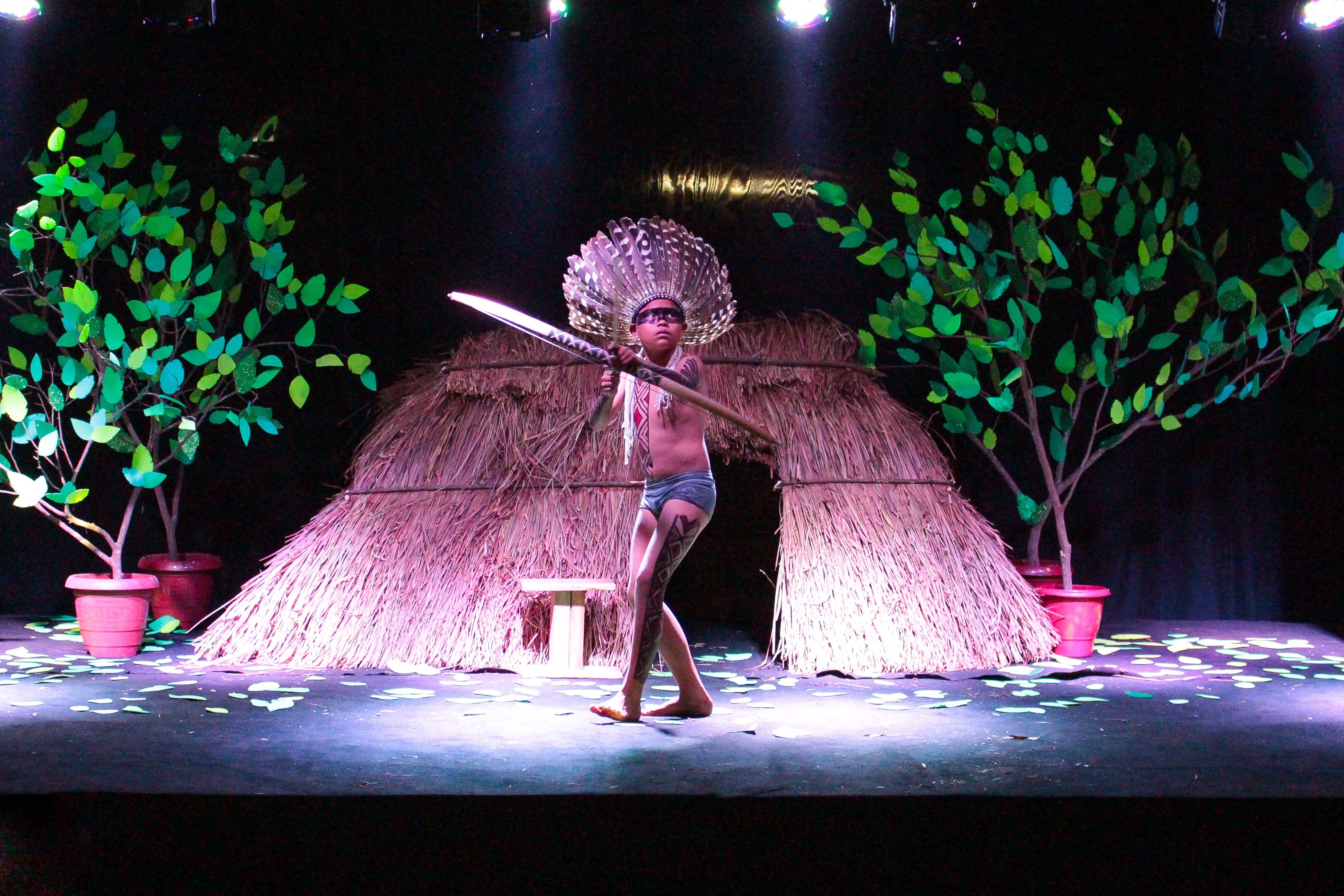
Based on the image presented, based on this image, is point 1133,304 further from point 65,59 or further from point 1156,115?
point 65,59

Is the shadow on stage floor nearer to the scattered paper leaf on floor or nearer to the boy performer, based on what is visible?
the scattered paper leaf on floor

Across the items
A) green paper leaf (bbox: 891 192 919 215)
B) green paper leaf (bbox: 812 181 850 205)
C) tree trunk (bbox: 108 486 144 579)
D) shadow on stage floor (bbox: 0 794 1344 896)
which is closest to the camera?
shadow on stage floor (bbox: 0 794 1344 896)

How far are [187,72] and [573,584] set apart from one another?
3.63m

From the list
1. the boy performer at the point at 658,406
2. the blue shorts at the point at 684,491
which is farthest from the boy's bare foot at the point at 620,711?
the blue shorts at the point at 684,491

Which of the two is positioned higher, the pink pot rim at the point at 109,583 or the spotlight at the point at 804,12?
the spotlight at the point at 804,12

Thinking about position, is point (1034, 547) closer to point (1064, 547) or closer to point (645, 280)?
point (1064, 547)

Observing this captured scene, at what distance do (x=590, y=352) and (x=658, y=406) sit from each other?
20.0 inches

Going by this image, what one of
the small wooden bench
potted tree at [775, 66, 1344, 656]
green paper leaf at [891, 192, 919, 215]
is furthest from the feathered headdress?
green paper leaf at [891, 192, 919, 215]

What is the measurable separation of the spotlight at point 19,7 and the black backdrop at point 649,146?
0.36 metres

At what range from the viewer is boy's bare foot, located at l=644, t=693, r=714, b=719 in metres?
3.61

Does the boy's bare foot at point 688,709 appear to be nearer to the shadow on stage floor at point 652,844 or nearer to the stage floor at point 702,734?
the stage floor at point 702,734

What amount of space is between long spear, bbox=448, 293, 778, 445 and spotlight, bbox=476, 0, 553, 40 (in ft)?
7.93

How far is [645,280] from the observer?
12.0 ft

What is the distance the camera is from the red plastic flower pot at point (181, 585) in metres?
5.48
